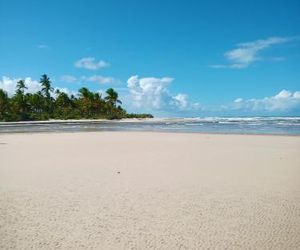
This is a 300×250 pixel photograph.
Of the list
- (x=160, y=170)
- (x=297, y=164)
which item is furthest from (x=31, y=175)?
(x=297, y=164)

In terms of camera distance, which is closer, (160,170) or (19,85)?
(160,170)

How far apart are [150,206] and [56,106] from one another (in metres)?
84.0

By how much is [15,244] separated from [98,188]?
2.48 metres

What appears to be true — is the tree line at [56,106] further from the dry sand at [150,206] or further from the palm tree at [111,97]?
the dry sand at [150,206]

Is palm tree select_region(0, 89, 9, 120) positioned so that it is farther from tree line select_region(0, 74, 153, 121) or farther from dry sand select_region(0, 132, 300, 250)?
dry sand select_region(0, 132, 300, 250)

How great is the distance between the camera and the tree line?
72500 millimetres

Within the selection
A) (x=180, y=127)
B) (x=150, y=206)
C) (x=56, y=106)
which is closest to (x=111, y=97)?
(x=56, y=106)

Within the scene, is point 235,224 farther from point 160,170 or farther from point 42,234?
point 160,170

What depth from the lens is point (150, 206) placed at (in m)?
4.96

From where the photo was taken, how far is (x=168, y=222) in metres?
4.27

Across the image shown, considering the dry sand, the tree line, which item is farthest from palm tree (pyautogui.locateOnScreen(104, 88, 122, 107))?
the dry sand

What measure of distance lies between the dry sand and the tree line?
68500 millimetres

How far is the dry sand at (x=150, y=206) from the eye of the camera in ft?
12.4

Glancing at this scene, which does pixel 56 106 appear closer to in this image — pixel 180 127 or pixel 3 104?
pixel 3 104
